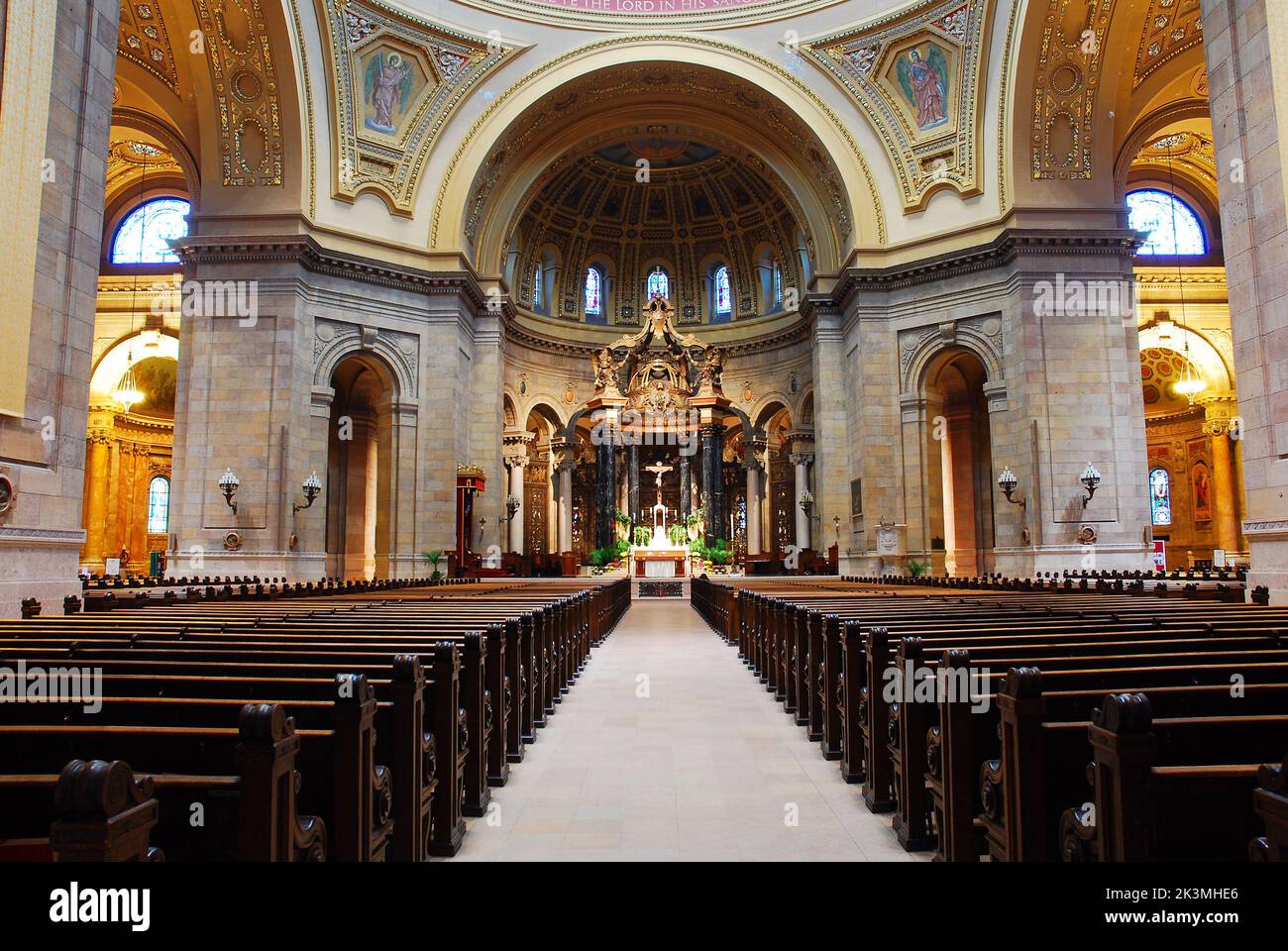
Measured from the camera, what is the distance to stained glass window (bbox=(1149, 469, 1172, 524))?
102ft

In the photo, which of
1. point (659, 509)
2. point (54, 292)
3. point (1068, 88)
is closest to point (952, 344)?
point (1068, 88)

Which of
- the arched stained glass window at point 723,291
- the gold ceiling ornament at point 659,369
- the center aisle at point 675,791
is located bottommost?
the center aisle at point 675,791

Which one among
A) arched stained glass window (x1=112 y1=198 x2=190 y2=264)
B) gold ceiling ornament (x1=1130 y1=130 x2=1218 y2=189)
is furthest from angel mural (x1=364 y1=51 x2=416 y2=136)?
gold ceiling ornament (x1=1130 y1=130 x2=1218 y2=189)

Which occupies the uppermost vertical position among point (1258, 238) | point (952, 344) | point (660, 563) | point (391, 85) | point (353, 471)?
point (391, 85)

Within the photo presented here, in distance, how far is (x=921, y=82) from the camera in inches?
940

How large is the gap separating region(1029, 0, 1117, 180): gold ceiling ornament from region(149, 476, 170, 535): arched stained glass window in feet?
106

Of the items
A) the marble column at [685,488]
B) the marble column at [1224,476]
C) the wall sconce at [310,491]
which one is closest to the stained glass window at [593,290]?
the marble column at [685,488]

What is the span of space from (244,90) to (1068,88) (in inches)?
806

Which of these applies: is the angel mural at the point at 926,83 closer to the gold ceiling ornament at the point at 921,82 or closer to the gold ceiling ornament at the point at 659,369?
the gold ceiling ornament at the point at 921,82

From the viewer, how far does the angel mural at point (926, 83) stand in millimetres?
23438

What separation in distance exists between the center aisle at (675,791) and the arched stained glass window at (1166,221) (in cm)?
2884

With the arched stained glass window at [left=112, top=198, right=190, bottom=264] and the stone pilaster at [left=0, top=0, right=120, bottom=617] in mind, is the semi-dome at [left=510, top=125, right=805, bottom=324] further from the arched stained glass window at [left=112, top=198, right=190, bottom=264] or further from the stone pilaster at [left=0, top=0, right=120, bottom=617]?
the stone pilaster at [left=0, top=0, right=120, bottom=617]

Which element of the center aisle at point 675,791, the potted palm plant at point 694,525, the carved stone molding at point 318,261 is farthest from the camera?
the potted palm plant at point 694,525

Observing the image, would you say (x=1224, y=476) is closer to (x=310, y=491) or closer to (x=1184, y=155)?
(x=1184, y=155)
